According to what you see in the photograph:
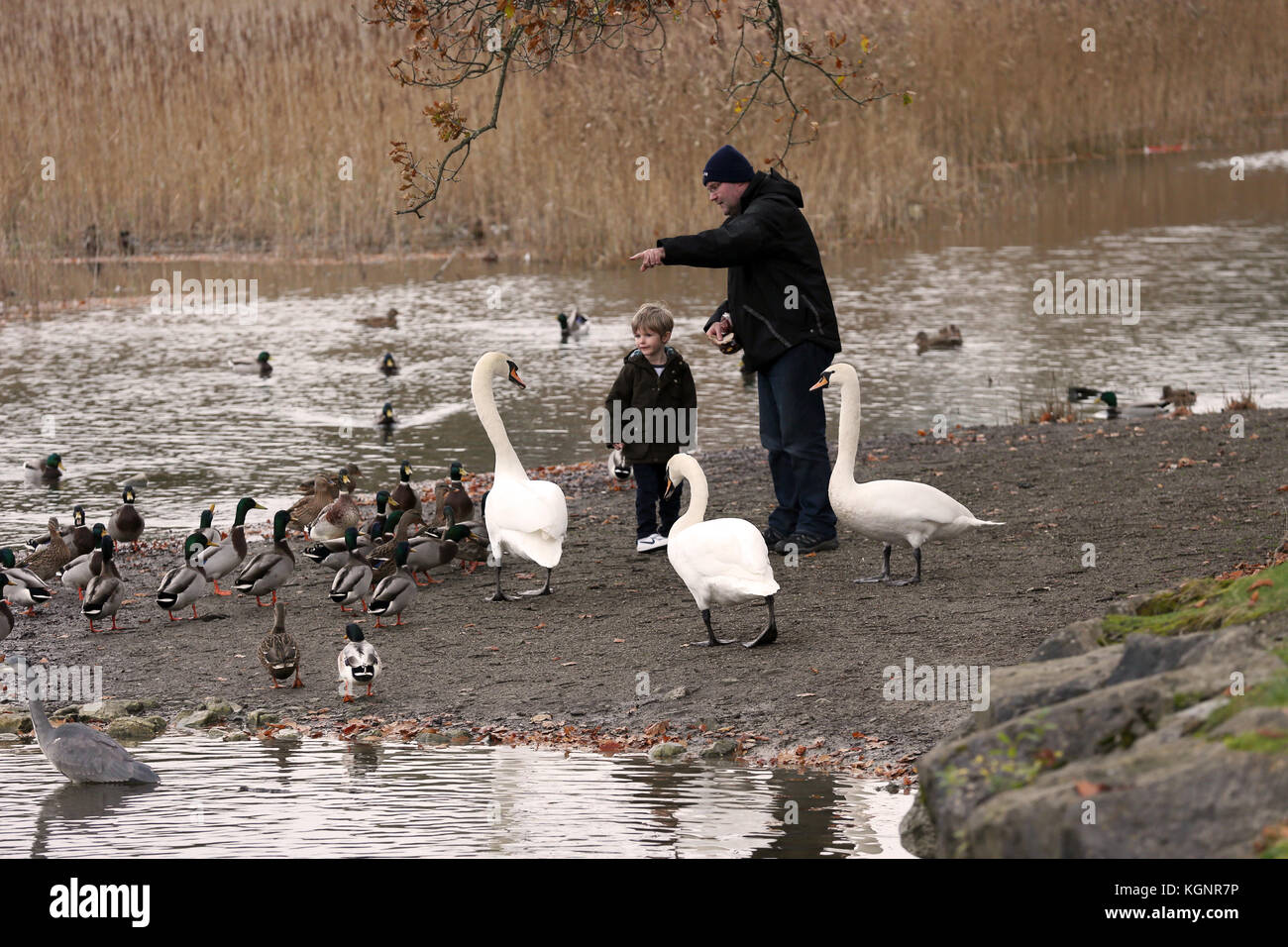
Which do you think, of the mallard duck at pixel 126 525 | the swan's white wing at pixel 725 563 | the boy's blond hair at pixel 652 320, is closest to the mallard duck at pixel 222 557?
the mallard duck at pixel 126 525

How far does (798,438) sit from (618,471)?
3561 mm

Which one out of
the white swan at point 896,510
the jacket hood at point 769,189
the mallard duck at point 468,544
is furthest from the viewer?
the mallard duck at point 468,544

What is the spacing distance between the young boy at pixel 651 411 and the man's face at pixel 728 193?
0.92 m

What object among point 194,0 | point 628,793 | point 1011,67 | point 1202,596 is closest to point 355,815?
point 628,793

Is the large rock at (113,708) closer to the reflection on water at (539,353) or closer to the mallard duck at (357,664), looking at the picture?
the mallard duck at (357,664)

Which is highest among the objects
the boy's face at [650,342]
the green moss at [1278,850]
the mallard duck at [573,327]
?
the mallard duck at [573,327]

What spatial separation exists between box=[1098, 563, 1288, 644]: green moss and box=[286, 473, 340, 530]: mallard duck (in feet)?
26.0

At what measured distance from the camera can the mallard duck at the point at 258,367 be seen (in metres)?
20.8

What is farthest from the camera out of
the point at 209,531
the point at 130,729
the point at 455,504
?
the point at 455,504

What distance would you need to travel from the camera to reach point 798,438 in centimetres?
1047

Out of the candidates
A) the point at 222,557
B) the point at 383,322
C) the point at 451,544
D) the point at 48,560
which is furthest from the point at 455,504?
the point at 383,322

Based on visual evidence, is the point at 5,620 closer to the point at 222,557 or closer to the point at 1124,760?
the point at 222,557

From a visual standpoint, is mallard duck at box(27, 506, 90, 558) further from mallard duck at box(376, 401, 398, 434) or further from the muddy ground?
mallard duck at box(376, 401, 398, 434)

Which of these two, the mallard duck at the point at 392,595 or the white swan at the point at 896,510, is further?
the mallard duck at the point at 392,595
